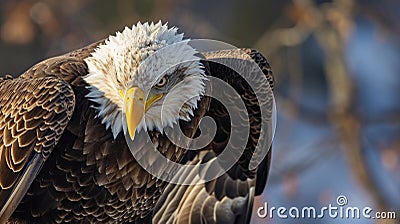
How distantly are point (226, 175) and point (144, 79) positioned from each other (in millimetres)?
1030

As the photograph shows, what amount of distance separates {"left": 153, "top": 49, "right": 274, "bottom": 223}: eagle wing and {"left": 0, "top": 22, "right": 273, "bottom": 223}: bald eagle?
0.68ft

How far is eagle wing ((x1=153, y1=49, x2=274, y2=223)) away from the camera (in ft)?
12.6

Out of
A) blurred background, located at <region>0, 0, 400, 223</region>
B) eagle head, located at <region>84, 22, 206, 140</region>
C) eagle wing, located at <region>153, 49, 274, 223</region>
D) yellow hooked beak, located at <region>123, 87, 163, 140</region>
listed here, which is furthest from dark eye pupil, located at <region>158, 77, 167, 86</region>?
blurred background, located at <region>0, 0, 400, 223</region>

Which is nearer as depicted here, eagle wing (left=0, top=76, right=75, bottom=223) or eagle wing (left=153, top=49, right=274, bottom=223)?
eagle wing (left=0, top=76, right=75, bottom=223)

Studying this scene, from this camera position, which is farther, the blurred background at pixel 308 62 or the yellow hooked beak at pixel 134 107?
the blurred background at pixel 308 62

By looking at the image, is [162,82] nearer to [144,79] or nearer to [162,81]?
[162,81]

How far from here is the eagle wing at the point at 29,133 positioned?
323 centimetres

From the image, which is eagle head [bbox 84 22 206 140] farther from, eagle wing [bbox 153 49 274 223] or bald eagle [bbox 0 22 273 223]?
eagle wing [bbox 153 49 274 223]

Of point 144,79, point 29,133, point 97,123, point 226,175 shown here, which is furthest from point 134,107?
point 226,175

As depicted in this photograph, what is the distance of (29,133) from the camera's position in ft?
10.7

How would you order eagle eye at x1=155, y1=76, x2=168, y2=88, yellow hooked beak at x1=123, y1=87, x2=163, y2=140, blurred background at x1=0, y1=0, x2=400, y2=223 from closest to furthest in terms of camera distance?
yellow hooked beak at x1=123, y1=87, x2=163, y2=140, eagle eye at x1=155, y1=76, x2=168, y2=88, blurred background at x1=0, y1=0, x2=400, y2=223

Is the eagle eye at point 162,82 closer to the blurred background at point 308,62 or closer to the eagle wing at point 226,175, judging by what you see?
the eagle wing at point 226,175

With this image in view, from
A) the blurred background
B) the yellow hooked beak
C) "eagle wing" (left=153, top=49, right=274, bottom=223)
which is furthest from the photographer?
the blurred background

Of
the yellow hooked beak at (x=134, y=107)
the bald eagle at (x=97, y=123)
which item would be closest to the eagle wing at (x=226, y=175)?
the bald eagle at (x=97, y=123)
